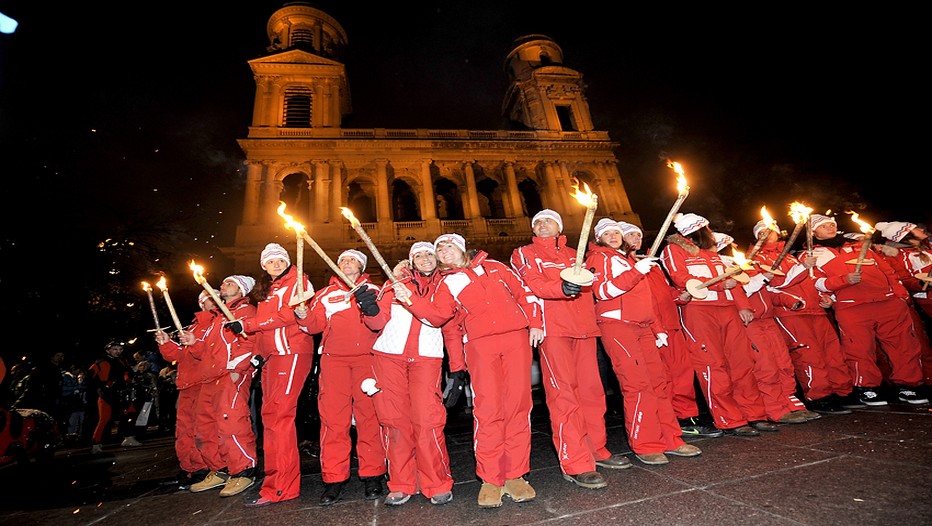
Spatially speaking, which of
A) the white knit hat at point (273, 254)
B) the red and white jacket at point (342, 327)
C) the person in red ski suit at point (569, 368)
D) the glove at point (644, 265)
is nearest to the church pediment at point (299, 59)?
the white knit hat at point (273, 254)

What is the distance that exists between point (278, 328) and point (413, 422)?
1524 mm

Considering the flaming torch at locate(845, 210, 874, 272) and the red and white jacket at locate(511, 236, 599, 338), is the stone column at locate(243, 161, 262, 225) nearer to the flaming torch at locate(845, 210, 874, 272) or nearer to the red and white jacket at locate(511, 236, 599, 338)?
the red and white jacket at locate(511, 236, 599, 338)

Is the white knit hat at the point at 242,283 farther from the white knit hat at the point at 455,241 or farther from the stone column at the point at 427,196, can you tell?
the stone column at the point at 427,196

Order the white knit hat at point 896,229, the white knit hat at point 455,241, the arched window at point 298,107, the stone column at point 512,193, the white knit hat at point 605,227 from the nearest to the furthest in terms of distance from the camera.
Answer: the white knit hat at point 455,241 < the white knit hat at point 605,227 < the white knit hat at point 896,229 < the arched window at point 298,107 < the stone column at point 512,193

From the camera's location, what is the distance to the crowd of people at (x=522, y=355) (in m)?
3.03

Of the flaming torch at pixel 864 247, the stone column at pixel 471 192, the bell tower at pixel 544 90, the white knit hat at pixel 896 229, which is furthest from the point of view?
the bell tower at pixel 544 90

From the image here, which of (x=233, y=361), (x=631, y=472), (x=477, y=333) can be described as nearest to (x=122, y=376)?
(x=233, y=361)

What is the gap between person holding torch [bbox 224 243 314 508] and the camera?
332 cm

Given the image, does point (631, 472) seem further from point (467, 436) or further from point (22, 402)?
point (22, 402)

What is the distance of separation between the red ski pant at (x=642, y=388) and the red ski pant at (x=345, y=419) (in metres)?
2.19

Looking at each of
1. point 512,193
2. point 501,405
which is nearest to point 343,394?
point 501,405

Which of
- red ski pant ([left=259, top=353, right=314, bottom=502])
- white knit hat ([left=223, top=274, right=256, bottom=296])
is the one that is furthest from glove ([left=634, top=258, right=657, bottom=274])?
white knit hat ([left=223, top=274, right=256, bottom=296])

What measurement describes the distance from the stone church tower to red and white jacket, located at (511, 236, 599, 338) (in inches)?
717

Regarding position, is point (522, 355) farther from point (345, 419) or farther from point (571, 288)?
point (345, 419)
